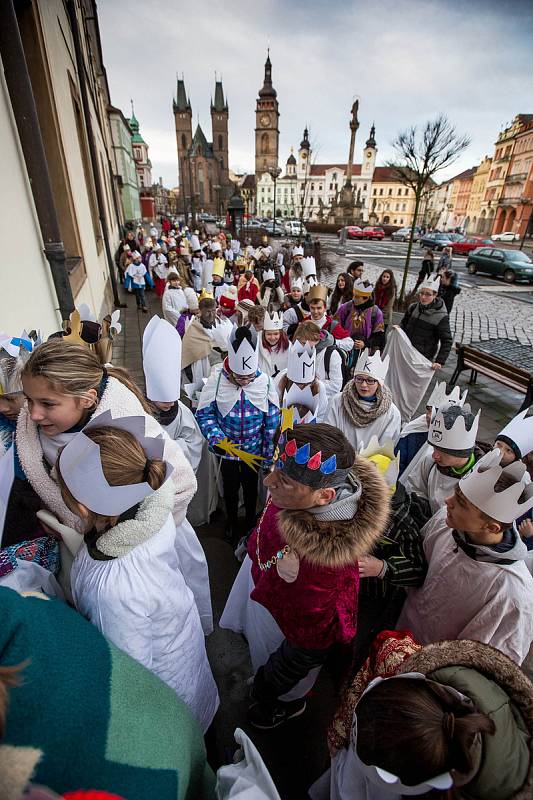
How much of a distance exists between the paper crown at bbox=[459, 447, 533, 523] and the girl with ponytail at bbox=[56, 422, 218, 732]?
Answer: 1305 mm

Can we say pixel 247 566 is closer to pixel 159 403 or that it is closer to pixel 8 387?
pixel 159 403

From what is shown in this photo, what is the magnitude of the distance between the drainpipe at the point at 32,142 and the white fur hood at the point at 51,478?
288 cm

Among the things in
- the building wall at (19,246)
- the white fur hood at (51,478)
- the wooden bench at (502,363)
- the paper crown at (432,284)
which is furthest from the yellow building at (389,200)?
the white fur hood at (51,478)

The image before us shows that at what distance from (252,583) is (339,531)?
3.26ft

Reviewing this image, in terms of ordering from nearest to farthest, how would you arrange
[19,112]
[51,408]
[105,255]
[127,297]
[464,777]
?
Result: [464,777] → [51,408] → [19,112] → [105,255] → [127,297]

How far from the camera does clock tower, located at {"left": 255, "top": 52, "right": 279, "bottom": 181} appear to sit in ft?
227

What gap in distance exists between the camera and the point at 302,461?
1491mm

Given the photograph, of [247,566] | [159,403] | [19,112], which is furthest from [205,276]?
[247,566]

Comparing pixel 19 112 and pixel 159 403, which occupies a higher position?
pixel 19 112

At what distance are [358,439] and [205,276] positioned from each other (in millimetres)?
7934

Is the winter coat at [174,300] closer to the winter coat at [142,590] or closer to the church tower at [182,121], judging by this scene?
the winter coat at [142,590]

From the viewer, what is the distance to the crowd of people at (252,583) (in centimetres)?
87

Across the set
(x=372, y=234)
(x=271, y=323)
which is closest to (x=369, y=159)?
(x=372, y=234)

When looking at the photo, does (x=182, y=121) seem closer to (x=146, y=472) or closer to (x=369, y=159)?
(x=369, y=159)
